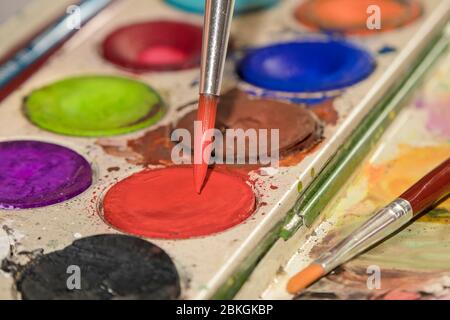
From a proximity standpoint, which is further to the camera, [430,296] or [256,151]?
[256,151]

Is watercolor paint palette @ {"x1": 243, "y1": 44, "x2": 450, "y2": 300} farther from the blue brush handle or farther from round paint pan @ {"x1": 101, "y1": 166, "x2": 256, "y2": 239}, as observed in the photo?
the blue brush handle

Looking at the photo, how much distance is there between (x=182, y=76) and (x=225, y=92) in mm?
91

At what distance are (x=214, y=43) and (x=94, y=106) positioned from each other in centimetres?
34

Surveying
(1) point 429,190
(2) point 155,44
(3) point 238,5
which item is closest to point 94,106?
(2) point 155,44

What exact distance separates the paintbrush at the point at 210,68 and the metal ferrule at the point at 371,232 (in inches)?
7.6

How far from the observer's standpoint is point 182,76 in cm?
143

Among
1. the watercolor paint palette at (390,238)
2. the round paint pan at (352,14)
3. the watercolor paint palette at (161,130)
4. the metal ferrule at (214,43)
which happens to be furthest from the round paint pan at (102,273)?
the round paint pan at (352,14)

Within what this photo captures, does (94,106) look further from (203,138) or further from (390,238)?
(390,238)

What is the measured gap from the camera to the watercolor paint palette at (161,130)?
1.00m

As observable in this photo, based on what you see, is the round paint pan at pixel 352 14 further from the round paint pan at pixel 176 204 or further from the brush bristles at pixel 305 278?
the brush bristles at pixel 305 278

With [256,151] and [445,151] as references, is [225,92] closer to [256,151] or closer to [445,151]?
[256,151]

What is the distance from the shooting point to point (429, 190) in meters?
1.09
